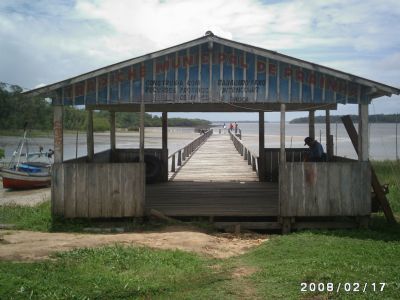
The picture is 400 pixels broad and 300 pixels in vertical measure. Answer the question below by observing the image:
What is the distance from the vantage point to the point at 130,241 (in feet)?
30.8

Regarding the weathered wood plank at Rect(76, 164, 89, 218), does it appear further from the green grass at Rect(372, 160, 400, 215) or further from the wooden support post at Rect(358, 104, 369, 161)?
the green grass at Rect(372, 160, 400, 215)

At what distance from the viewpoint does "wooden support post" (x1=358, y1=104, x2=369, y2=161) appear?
10.8 metres

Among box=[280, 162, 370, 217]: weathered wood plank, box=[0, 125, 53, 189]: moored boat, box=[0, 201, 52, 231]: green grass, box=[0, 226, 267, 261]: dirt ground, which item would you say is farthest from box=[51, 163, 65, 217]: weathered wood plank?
box=[0, 125, 53, 189]: moored boat

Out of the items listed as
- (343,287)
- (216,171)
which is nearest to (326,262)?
(343,287)

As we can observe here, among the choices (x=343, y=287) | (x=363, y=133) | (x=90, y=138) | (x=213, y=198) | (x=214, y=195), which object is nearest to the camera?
(x=343, y=287)

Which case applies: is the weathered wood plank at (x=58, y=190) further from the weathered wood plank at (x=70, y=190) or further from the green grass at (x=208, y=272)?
the green grass at (x=208, y=272)

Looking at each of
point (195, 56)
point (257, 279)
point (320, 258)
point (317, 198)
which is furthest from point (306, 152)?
point (257, 279)

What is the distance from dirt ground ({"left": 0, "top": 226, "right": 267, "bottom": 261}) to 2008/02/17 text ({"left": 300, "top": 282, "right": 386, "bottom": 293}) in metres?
2.63

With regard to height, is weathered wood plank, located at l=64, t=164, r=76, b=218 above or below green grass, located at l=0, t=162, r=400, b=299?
above

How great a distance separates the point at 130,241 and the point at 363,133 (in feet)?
18.8

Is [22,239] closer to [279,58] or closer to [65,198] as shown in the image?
[65,198]

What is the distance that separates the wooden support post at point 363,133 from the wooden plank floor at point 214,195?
2.42 metres

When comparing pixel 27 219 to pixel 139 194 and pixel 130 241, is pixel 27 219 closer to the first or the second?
pixel 139 194

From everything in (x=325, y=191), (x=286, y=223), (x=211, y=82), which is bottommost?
(x=286, y=223)
